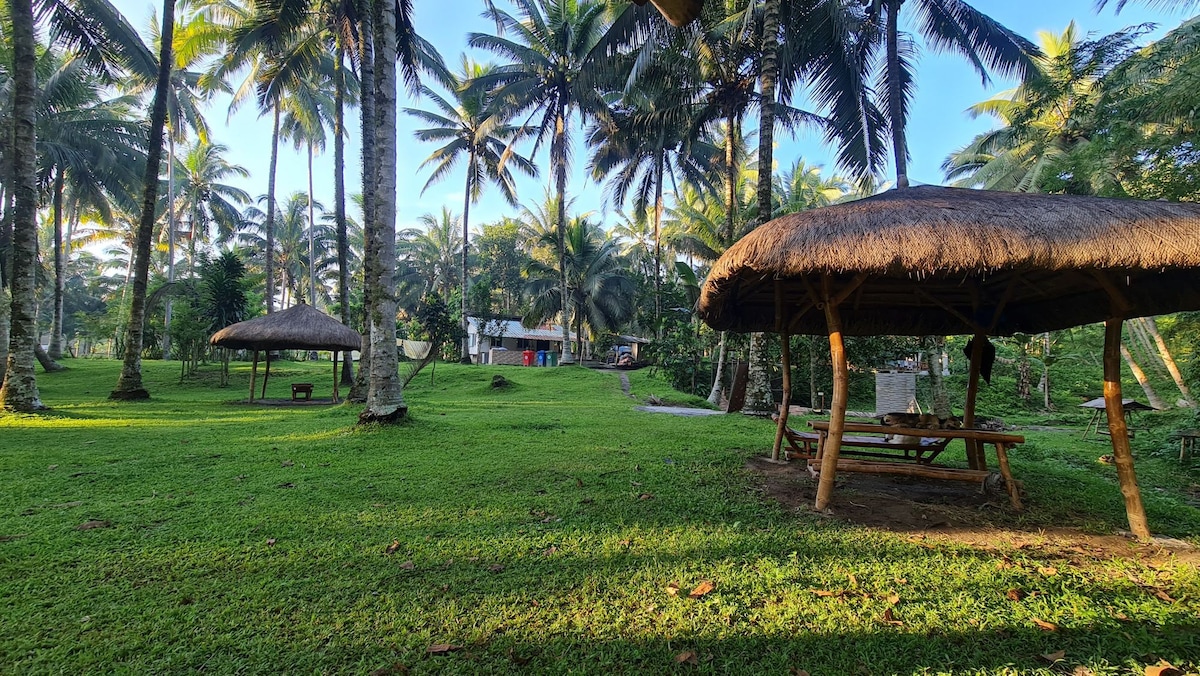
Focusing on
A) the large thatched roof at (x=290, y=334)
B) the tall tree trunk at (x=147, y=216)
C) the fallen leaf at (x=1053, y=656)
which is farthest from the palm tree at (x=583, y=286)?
the fallen leaf at (x=1053, y=656)

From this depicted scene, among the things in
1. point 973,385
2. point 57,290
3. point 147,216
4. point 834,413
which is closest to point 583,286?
point 147,216

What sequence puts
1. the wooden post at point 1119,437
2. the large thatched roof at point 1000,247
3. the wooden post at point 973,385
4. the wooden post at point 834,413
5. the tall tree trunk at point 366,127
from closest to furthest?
the large thatched roof at point 1000,247 → the wooden post at point 1119,437 → the wooden post at point 834,413 → the wooden post at point 973,385 → the tall tree trunk at point 366,127

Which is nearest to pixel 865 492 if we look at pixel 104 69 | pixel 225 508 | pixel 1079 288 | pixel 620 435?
pixel 1079 288

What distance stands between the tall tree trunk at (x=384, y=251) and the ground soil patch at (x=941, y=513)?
199 inches

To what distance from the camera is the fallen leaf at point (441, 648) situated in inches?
81.4

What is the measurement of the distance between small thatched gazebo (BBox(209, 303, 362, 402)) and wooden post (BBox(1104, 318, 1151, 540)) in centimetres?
1297

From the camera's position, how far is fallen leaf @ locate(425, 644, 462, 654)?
2068 mm

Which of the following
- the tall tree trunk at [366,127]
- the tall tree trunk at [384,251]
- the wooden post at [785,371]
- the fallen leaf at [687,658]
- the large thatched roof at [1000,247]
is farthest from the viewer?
the tall tree trunk at [366,127]

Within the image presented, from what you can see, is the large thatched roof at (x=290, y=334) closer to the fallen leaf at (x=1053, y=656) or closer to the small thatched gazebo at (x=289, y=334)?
the small thatched gazebo at (x=289, y=334)

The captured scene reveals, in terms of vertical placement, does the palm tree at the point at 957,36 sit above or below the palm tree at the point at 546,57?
below

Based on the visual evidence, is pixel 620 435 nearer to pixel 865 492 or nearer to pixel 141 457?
pixel 865 492

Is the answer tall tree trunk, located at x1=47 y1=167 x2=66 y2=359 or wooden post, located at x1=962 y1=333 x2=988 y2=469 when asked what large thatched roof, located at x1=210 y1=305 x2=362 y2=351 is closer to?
tall tree trunk, located at x1=47 y1=167 x2=66 y2=359

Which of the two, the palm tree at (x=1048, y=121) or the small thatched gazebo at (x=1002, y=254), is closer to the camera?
the small thatched gazebo at (x=1002, y=254)

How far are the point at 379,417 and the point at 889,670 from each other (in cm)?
663
